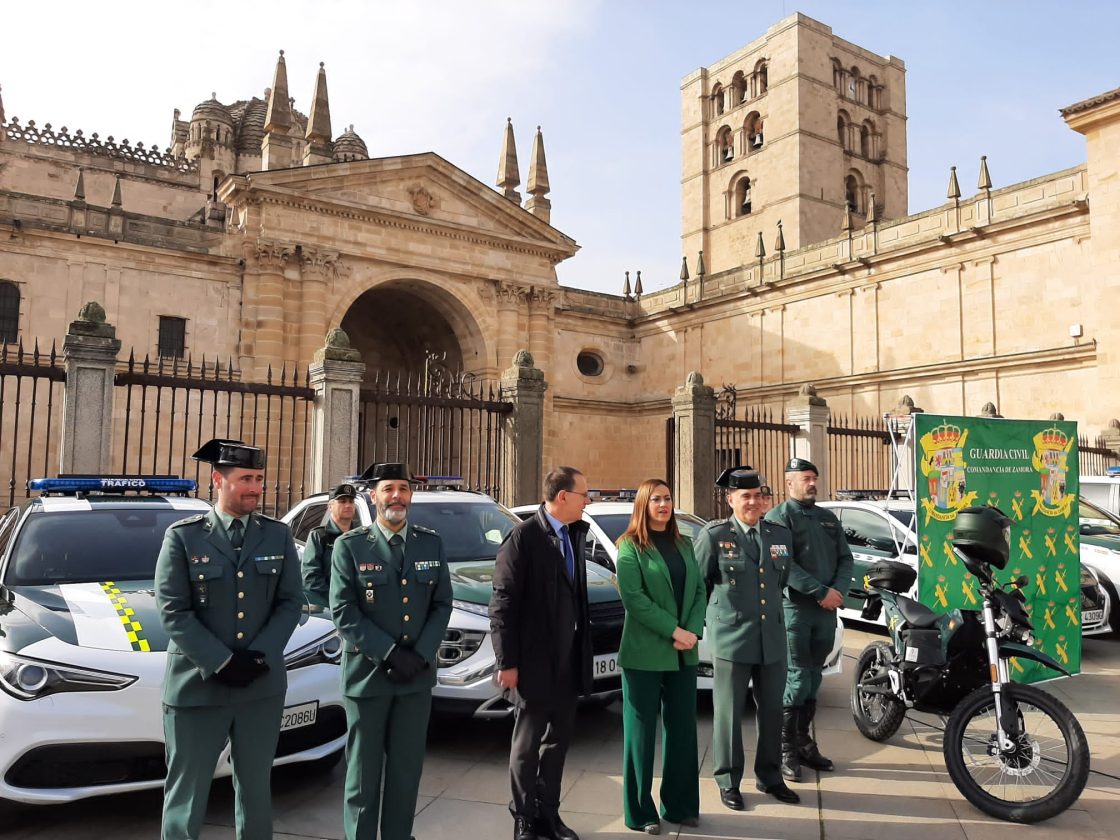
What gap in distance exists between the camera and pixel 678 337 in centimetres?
3077

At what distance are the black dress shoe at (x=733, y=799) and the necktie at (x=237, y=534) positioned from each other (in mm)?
2990

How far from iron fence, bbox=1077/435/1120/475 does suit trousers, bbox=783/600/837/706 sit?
15154 mm

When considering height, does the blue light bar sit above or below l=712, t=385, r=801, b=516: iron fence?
below

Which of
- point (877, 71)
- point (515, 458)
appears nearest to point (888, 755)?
point (515, 458)

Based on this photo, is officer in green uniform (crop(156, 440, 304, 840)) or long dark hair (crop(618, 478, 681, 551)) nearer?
officer in green uniform (crop(156, 440, 304, 840))

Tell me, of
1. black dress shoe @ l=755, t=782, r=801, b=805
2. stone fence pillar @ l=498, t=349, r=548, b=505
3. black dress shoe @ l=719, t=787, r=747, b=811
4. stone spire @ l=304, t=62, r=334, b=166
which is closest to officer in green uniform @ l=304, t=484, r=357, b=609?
black dress shoe @ l=719, t=787, r=747, b=811

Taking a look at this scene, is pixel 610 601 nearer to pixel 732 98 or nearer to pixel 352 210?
pixel 352 210

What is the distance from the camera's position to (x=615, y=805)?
4543 mm

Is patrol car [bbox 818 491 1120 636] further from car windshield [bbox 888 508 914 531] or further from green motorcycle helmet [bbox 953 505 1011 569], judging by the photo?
green motorcycle helmet [bbox 953 505 1011 569]

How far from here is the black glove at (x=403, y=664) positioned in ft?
11.7

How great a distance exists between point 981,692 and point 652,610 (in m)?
2.03

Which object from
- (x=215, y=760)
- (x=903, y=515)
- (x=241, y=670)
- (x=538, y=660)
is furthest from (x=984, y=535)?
(x=903, y=515)

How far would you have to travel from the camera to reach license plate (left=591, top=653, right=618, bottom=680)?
5.57 metres

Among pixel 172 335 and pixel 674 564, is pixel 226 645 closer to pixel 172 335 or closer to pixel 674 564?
pixel 674 564
